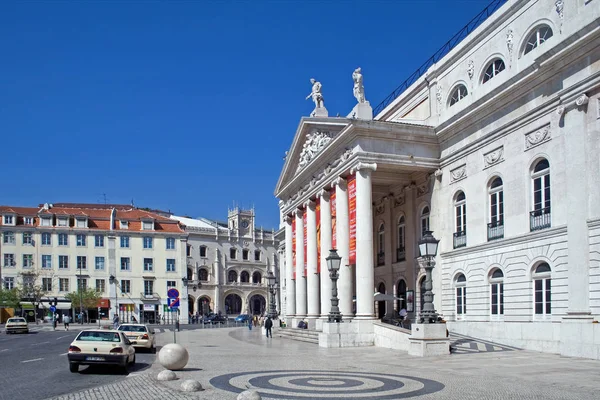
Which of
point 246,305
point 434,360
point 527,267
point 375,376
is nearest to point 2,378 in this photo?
point 375,376

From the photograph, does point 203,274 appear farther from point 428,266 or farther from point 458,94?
point 428,266

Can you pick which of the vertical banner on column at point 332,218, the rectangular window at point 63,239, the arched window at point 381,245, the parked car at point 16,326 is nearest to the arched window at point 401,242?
the arched window at point 381,245

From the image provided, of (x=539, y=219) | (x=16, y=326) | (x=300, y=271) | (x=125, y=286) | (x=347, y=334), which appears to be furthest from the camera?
(x=125, y=286)

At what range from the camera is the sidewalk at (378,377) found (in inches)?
552

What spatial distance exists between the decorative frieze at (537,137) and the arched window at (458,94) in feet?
21.0

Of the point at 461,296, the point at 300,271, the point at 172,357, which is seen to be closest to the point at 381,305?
the point at 300,271

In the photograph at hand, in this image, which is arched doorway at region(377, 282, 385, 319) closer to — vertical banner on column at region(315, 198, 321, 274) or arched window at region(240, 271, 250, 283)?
vertical banner on column at region(315, 198, 321, 274)

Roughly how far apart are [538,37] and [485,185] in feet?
22.6

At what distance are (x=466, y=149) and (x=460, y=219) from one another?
3589mm

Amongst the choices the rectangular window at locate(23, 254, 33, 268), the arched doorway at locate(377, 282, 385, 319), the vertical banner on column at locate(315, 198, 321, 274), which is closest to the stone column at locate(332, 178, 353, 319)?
the vertical banner on column at locate(315, 198, 321, 274)

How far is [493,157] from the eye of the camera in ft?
97.6

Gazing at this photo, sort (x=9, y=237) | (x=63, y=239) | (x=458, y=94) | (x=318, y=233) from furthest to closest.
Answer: (x=63, y=239)
(x=9, y=237)
(x=318, y=233)
(x=458, y=94)

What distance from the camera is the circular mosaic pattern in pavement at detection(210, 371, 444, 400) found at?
1409cm

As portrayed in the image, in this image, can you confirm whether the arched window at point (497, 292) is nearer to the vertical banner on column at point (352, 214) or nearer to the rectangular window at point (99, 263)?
the vertical banner on column at point (352, 214)
